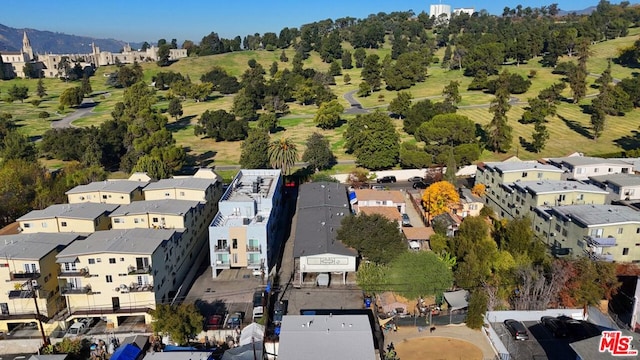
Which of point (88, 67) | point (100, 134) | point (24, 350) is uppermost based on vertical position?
point (88, 67)

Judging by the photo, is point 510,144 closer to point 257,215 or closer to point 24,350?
point 257,215

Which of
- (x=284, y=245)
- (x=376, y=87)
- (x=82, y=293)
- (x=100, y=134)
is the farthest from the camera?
(x=376, y=87)

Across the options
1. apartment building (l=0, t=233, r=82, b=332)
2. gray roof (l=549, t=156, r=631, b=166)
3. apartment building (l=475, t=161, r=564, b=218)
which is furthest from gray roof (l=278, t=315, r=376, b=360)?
gray roof (l=549, t=156, r=631, b=166)

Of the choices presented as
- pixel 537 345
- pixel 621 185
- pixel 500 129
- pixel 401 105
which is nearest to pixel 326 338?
pixel 537 345

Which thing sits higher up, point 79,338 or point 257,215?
point 257,215

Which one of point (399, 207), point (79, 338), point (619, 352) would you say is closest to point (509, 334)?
point (619, 352)

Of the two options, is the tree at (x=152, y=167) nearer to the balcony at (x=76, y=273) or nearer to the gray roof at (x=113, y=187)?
the gray roof at (x=113, y=187)

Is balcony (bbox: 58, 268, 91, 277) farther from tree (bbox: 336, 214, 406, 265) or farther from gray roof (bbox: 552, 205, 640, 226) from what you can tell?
gray roof (bbox: 552, 205, 640, 226)

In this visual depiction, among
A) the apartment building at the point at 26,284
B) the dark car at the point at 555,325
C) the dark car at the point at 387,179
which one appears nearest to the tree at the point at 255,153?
the dark car at the point at 387,179
